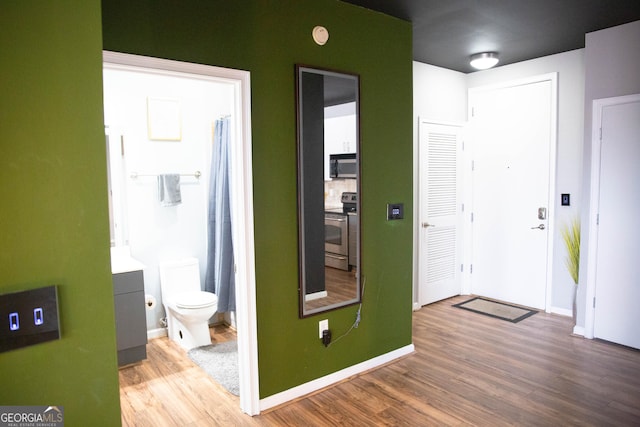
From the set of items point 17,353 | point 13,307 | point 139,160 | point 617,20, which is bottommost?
point 17,353

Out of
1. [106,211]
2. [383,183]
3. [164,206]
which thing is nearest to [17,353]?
[106,211]

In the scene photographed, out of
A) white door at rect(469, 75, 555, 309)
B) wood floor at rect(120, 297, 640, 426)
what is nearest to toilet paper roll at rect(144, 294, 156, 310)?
wood floor at rect(120, 297, 640, 426)

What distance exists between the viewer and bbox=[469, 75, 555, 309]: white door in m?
4.41

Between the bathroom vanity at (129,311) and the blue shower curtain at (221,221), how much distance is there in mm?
735

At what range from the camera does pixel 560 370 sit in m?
3.16

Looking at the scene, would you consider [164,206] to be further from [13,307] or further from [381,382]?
[13,307]

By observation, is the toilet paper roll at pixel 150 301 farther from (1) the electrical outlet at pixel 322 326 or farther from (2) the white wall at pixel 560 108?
(2) the white wall at pixel 560 108

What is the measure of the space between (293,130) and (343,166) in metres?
0.52

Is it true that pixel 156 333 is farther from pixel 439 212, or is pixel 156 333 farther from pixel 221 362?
pixel 439 212

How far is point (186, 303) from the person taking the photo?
3.48 metres

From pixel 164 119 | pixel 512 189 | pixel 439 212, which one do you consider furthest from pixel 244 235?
pixel 512 189

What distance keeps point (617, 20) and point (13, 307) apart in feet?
14.0

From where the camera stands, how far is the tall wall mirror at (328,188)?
2760 mm

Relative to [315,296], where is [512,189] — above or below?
above
